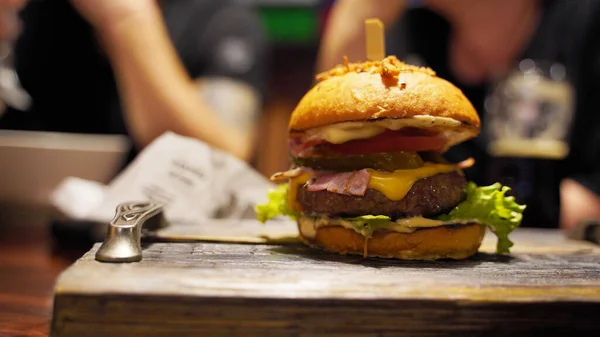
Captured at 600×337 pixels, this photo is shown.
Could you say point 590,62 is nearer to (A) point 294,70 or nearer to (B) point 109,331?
(A) point 294,70

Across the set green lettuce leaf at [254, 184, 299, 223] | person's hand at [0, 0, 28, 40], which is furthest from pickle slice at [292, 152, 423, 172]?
person's hand at [0, 0, 28, 40]

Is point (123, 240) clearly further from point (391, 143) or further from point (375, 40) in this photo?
point (375, 40)

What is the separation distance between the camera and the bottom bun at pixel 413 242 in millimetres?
1571

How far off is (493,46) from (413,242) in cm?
292

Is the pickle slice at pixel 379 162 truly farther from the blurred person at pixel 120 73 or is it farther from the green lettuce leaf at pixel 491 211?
the blurred person at pixel 120 73

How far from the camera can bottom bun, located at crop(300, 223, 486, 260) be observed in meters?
1.57

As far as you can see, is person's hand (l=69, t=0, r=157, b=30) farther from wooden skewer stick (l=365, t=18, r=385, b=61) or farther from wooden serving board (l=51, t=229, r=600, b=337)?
wooden serving board (l=51, t=229, r=600, b=337)

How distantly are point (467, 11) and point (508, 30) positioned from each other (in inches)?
13.4

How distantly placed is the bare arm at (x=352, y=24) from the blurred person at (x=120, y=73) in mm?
629

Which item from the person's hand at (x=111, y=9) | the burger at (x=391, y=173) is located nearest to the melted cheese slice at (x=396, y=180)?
the burger at (x=391, y=173)

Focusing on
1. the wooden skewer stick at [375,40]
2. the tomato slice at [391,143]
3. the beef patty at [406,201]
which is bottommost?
the beef patty at [406,201]

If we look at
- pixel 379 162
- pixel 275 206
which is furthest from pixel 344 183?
pixel 275 206

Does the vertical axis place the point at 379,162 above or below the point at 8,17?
below

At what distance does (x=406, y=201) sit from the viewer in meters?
1.57
